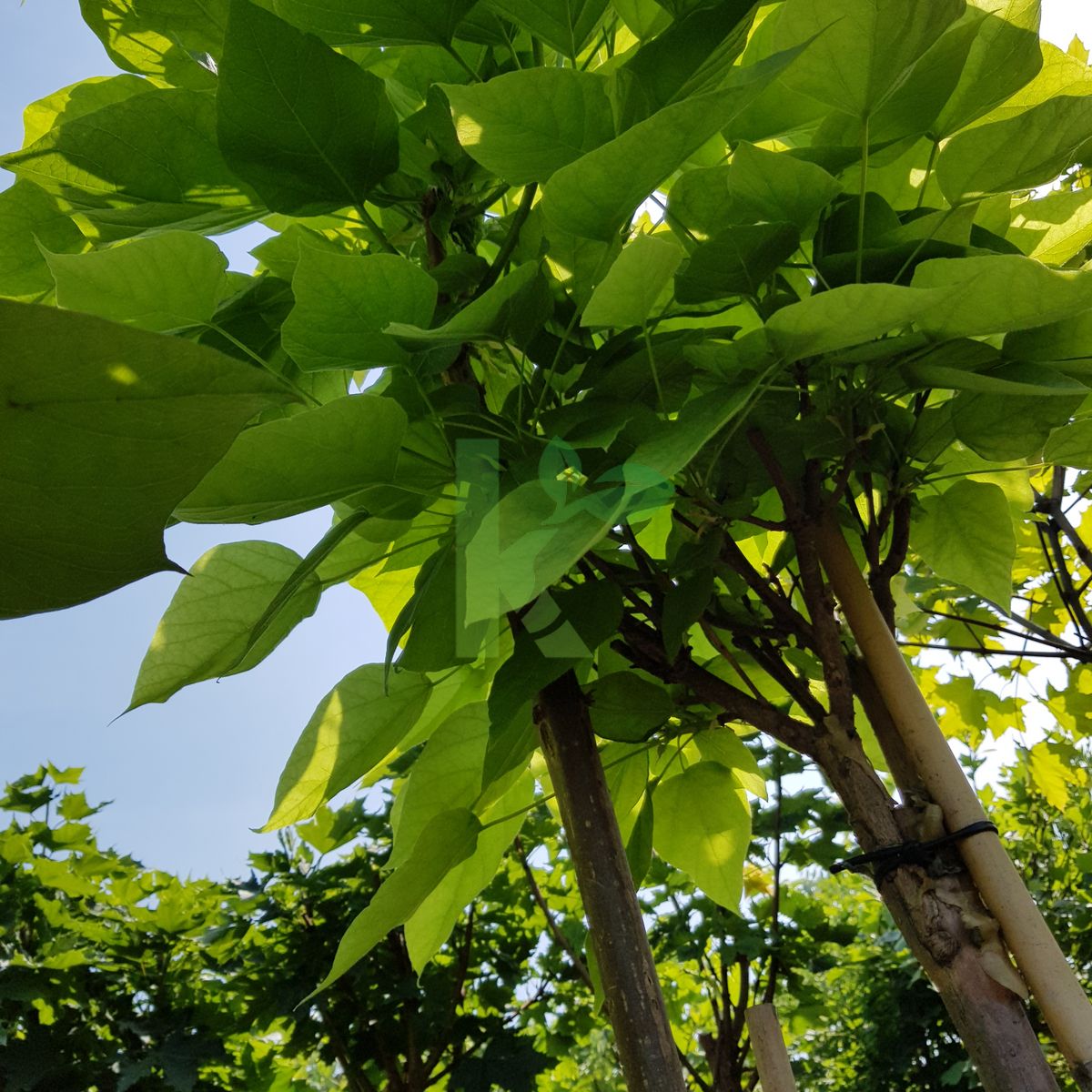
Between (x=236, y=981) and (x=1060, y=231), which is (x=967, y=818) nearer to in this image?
(x=1060, y=231)

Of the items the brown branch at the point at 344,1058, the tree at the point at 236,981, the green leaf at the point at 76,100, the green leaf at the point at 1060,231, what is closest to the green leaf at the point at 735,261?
the green leaf at the point at 1060,231

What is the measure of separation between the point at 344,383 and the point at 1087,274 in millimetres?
225

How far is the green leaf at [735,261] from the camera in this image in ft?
0.81

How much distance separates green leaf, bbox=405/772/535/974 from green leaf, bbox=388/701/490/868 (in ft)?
0.07

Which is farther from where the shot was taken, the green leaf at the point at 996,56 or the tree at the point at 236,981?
the tree at the point at 236,981

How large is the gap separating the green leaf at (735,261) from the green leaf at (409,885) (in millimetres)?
168

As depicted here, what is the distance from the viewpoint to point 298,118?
0.90 feet

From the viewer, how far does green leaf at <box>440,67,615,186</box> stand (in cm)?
24

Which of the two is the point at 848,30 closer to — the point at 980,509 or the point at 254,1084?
the point at 980,509

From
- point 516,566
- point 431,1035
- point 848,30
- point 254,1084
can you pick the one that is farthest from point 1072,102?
point 254,1084

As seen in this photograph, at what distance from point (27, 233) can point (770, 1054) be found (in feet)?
1.31

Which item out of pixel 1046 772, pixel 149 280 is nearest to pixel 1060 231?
pixel 149 280

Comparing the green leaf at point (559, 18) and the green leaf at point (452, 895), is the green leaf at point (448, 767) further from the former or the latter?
the green leaf at point (559, 18)

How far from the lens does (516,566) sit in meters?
0.21
